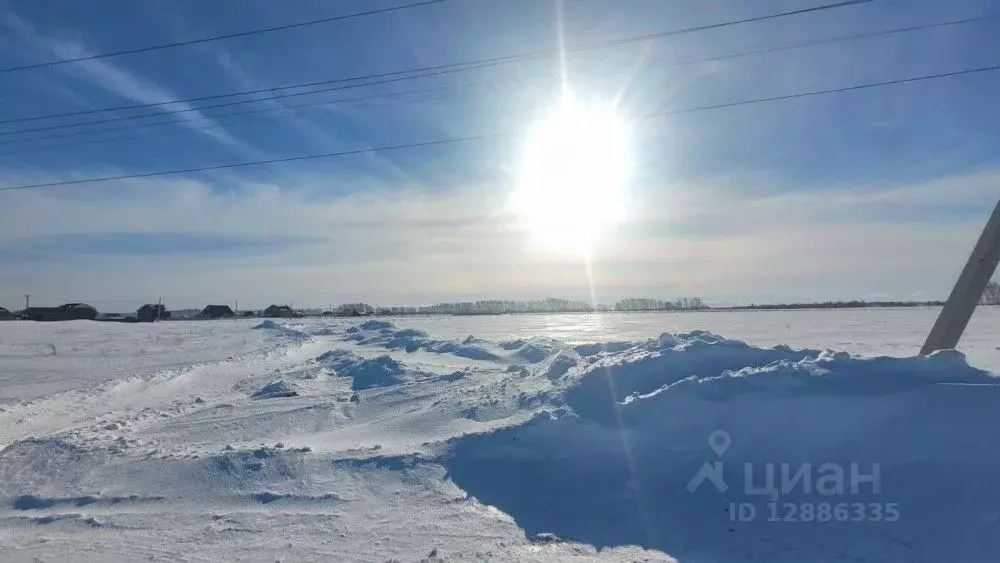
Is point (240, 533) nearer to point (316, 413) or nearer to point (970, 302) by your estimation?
point (316, 413)

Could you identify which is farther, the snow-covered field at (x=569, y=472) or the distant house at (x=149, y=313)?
Answer: the distant house at (x=149, y=313)

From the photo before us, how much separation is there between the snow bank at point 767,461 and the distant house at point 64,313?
56860 mm

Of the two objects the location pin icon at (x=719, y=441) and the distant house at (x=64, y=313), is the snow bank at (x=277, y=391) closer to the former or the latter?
the location pin icon at (x=719, y=441)

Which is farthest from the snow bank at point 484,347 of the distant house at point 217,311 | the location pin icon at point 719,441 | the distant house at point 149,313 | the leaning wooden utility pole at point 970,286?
the distant house at point 217,311

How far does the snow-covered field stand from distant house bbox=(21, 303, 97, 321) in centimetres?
5121

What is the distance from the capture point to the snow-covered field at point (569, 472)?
4906mm

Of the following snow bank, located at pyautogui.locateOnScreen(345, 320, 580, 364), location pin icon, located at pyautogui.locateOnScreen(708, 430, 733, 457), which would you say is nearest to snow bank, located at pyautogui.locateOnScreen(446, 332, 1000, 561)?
location pin icon, located at pyautogui.locateOnScreen(708, 430, 733, 457)

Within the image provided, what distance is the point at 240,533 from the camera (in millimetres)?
5145

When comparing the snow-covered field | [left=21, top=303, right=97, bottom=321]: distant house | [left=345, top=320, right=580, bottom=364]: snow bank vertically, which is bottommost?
the snow-covered field

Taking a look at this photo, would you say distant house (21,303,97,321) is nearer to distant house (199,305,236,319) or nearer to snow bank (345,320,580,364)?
distant house (199,305,236,319)

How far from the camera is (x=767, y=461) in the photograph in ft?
19.6

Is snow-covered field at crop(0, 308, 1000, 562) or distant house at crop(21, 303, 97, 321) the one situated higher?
distant house at crop(21, 303, 97, 321)

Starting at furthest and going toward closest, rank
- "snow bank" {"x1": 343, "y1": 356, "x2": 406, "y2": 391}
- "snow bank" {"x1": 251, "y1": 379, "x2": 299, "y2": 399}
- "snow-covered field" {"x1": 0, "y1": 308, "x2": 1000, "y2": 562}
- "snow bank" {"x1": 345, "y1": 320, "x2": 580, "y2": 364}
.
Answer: "snow bank" {"x1": 345, "y1": 320, "x2": 580, "y2": 364} < "snow bank" {"x1": 343, "y1": 356, "x2": 406, "y2": 391} < "snow bank" {"x1": 251, "y1": 379, "x2": 299, "y2": 399} < "snow-covered field" {"x1": 0, "y1": 308, "x2": 1000, "y2": 562}

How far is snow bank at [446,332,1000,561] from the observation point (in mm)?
4961
